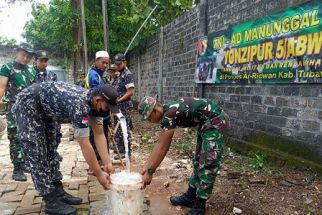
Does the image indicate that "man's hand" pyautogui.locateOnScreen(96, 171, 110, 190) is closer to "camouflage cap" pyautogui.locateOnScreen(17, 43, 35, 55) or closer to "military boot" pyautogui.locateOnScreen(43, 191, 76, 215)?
"military boot" pyautogui.locateOnScreen(43, 191, 76, 215)

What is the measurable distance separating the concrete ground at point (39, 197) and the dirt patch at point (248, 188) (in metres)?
0.70

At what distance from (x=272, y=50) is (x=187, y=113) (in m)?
2.45

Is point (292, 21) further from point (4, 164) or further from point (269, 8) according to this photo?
point (4, 164)

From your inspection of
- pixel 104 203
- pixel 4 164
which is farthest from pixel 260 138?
pixel 4 164

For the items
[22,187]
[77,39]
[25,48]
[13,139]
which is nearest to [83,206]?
[22,187]

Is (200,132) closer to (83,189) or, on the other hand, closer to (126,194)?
(126,194)

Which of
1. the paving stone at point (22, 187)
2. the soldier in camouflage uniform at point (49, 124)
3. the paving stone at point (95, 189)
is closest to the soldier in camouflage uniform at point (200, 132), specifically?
the soldier in camouflage uniform at point (49, 124)

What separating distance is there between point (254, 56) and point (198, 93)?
2.57 metres

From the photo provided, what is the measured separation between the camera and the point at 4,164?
5.98 meters

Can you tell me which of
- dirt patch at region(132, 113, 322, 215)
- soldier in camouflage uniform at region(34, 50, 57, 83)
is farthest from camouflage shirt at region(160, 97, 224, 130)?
soldier in camouflage uniform at region(34, 50, 57, 83)

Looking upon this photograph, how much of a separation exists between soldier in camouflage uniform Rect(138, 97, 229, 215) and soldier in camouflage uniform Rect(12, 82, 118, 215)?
500 millimetres

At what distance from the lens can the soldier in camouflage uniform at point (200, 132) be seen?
3396 mm

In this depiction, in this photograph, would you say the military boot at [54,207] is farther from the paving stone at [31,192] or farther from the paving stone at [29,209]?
the paving stone at [31,192]

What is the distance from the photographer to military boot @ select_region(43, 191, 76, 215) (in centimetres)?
368
